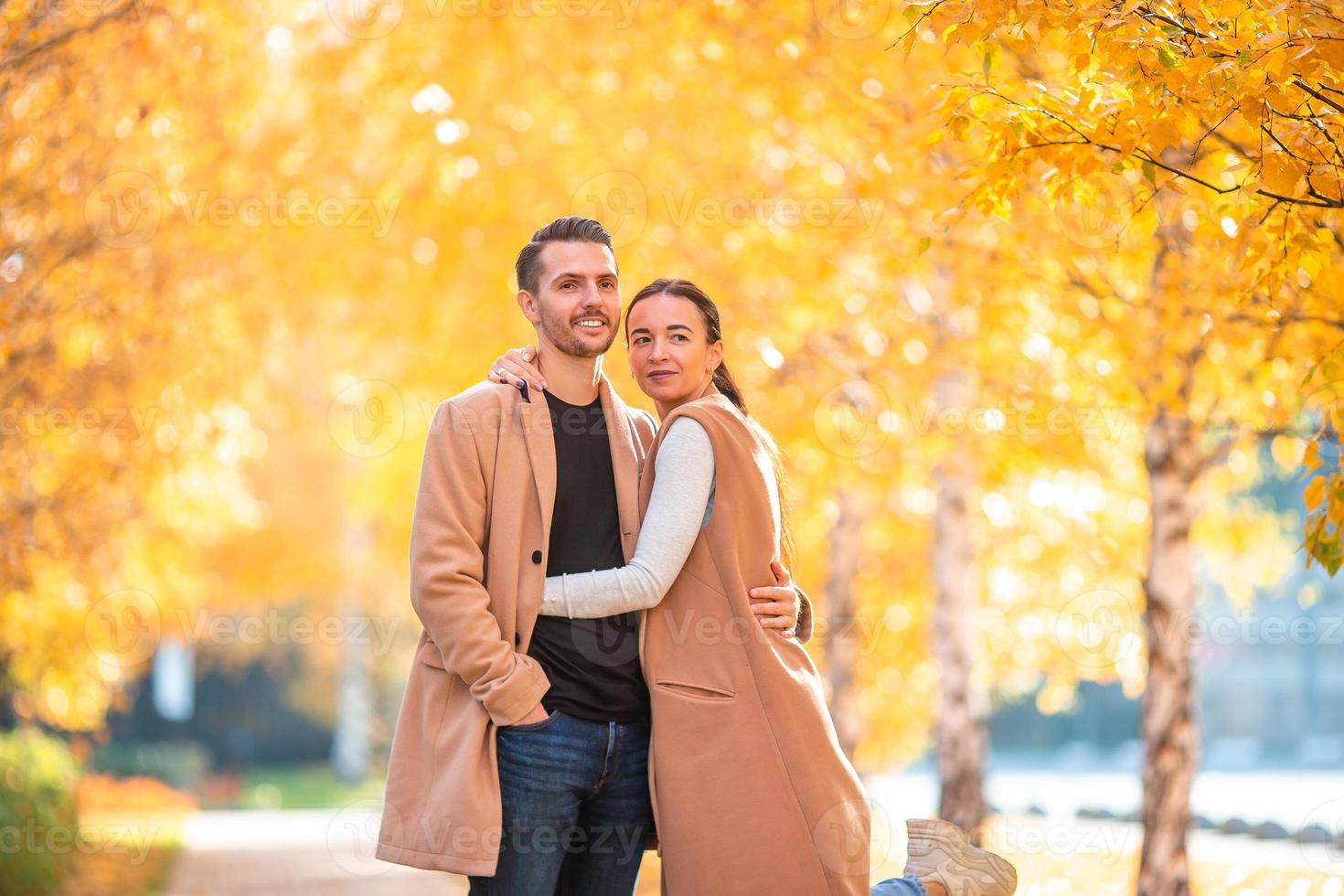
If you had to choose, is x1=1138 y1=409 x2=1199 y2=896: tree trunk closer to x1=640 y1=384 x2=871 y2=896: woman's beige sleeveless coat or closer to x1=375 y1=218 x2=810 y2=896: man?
x1=640 y1=384 x2=871 y2=896: woman's beige sleeveless coat

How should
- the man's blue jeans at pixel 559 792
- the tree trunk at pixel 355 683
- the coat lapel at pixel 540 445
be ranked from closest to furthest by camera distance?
the man's blue jeans at pixel 559 792 → the coat lapel at pixel 540 445 → the tree trunk at pixel 355 683

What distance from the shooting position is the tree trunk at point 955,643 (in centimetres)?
870

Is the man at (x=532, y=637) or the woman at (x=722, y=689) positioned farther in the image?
the woman at (x=722, y=689)

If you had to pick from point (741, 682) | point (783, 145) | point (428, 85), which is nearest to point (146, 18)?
point (428, 85)

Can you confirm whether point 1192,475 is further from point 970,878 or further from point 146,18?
point 146,18

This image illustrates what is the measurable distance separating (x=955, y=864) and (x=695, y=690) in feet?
3.60

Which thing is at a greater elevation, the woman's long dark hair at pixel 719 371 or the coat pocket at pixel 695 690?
the woman's long dark hair at pixel 719 371

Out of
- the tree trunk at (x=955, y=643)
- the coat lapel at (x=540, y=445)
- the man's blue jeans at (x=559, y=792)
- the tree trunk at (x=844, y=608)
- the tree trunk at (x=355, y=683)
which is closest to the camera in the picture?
the man's blue jeans at (x=559, y=792)

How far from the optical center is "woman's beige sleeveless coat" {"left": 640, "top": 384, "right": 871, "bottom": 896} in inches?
137

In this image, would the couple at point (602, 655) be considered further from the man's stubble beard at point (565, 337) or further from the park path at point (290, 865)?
the park path at point (290, 865)

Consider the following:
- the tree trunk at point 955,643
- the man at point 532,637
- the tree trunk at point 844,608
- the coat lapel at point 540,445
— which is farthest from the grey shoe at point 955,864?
the tree trunk at point 844,608

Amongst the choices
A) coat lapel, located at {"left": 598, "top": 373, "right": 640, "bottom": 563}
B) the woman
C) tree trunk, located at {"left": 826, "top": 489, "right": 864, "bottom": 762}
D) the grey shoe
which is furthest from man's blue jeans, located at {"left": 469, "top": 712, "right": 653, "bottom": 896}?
tree trunk, located at {"left": 826, "top": 489, "right": 864, "bottom": 762}

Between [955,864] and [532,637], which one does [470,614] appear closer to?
[532,637]

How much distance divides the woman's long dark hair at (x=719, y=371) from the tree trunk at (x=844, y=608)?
6990mm
